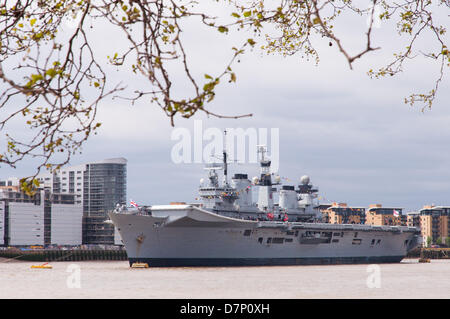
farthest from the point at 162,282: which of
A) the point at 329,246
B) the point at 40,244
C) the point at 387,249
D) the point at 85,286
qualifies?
the point at 40,244

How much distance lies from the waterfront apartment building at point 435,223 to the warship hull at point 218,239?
108893mm

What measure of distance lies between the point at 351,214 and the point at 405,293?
453 ft

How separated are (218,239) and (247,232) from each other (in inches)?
117

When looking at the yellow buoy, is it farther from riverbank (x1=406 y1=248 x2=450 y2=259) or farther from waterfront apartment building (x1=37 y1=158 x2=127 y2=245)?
waterfront apartment building (x1=37 y1=158 x2=127 y2=245)

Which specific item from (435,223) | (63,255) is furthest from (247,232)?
(435,223)

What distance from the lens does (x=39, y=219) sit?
121 meters

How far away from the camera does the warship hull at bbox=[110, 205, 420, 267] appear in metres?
50.6

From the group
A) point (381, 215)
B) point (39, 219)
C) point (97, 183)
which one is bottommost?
point (381, 215)

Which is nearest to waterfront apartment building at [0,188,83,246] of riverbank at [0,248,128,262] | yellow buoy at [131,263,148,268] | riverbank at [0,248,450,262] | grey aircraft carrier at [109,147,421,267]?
riverbank at [0,248,450,262]

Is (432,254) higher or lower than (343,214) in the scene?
lower

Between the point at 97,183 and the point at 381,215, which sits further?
the point at 97,183

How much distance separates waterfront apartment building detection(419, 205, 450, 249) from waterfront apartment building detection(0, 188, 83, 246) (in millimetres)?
82745

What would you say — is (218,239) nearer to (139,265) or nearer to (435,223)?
(139,265)
